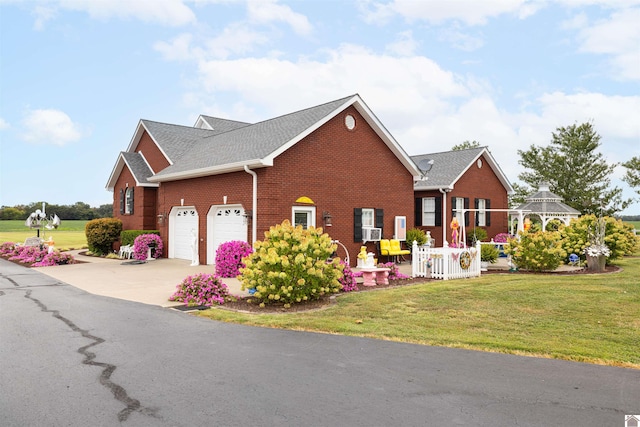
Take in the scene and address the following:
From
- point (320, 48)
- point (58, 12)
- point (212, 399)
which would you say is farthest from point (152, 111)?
point (212, 399)

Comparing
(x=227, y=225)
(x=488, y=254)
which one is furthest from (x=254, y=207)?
(x=488, y=254)

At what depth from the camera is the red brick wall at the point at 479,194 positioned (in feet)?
77.3

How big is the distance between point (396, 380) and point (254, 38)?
13368 millimetres

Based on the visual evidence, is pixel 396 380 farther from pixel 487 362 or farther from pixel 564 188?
pixel 564 188

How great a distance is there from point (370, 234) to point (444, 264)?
14.8ft

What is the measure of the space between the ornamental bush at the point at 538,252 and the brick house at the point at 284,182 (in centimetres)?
515

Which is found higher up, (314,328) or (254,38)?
(254,38)

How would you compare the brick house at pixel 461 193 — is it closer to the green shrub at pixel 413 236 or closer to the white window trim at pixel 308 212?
the green shrub at pixel 413 236

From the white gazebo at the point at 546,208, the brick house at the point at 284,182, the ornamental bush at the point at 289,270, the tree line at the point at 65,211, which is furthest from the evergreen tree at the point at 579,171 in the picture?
the tree line at the point at 65,211

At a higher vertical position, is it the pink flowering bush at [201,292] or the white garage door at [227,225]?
the white garage door at [227,225]

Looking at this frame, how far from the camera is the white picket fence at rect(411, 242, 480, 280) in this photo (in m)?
13.8

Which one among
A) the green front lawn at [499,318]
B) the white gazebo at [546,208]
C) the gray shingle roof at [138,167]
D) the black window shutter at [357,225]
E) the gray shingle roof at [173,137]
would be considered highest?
the gray shingle roof at [173,137]

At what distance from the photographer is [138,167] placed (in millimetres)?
23422

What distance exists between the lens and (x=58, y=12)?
14.2m
